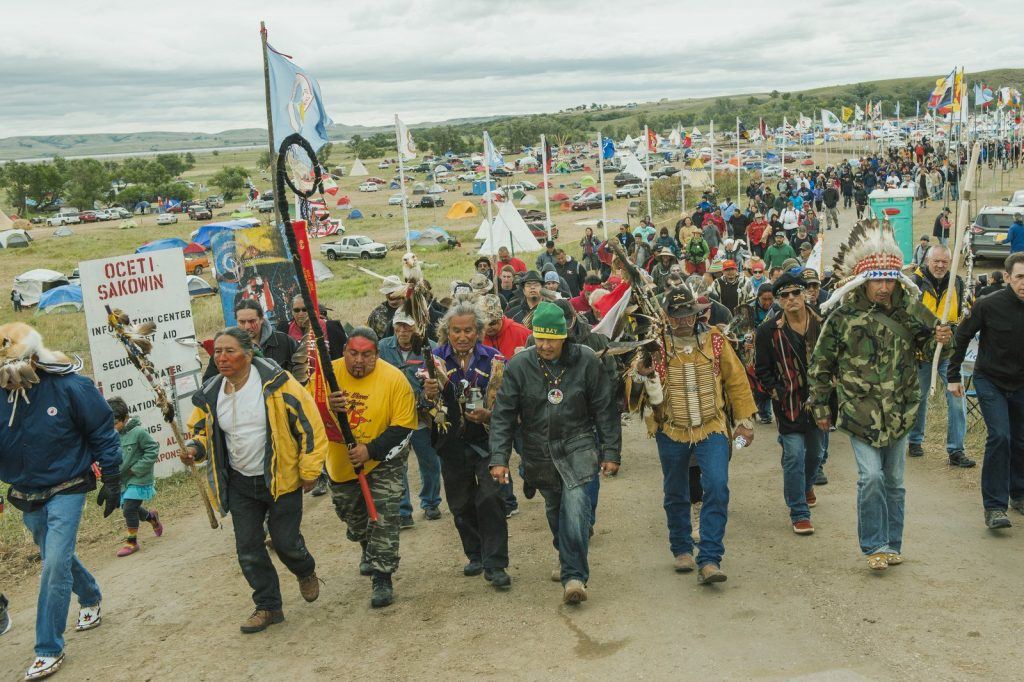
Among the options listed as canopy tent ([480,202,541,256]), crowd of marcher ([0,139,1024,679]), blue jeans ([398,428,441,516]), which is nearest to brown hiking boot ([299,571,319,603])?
crowd of marcher ([0,139,1024,679])

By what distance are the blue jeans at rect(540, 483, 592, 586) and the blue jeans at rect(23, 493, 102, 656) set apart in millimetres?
2946

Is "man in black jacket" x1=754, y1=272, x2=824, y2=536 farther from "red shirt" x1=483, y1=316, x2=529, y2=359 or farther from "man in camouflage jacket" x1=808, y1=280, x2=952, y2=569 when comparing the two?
"red shirt" x1=483, y1=316, x2=529, y2=359

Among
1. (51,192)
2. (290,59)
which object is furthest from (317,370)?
(51,192)

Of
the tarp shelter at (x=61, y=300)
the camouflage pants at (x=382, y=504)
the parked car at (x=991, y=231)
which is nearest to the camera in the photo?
the camouflage pants at (x=382, y=504)

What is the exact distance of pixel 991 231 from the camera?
2450cm

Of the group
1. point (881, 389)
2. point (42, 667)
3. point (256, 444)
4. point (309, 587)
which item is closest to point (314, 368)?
point (256, 444)

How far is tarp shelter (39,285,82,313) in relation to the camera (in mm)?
34562

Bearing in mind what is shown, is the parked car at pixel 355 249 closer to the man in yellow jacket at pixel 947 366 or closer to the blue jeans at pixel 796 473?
the man in yellow jacket at pixel 947 366

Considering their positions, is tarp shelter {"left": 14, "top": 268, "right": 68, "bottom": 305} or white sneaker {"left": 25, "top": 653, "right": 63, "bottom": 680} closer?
white sneaker {"left": 25, "top": 653, "right": 63, "bottom": 680}

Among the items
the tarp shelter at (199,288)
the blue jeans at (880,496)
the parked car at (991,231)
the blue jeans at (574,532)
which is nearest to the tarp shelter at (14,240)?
the tarp shelter at (199,288)

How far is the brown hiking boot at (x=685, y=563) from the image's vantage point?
6355 millimetres

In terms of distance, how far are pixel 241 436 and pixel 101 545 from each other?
3628 mm

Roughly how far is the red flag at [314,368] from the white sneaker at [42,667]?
6.93 feet

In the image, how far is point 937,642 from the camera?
16.4 feet
